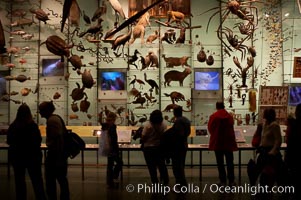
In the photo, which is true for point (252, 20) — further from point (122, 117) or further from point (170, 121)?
point (122, 117)

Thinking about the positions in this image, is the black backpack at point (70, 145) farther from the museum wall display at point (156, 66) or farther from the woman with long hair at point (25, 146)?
the museum wall display at point (156, 66)

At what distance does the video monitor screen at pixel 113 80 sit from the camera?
10992mm

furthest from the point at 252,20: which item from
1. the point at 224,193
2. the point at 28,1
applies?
the point at 28,1

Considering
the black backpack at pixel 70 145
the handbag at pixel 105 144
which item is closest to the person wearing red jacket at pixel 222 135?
the handbag at pixel 105 144

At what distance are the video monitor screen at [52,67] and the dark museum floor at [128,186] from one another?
2.52m

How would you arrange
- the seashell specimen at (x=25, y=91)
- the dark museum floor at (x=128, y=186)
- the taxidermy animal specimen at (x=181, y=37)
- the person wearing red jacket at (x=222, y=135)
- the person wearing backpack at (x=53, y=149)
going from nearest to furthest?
1. the person wearing backpack at (x=53, y=149)
2. the dark museum floor at (x=128, y=186)
3. the person wearing red jacket at (x=222, y=135)
4. the taxidermy animal specimen at (x=181, y=37)
5. the seashell specimen at (x=25, y=91)

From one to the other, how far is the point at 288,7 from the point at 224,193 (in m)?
6.11

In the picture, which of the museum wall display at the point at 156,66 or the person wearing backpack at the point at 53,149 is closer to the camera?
the person wearing backpack at the point at 53,149

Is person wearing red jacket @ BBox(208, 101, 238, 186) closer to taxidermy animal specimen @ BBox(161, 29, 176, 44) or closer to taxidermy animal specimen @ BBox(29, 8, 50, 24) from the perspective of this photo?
taxidermy animal specimen @ BBox(161, 29, 176, 44)

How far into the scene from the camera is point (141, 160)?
36.9 ft

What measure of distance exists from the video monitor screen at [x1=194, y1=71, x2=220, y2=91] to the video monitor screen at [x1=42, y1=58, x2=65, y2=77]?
11.5 feet

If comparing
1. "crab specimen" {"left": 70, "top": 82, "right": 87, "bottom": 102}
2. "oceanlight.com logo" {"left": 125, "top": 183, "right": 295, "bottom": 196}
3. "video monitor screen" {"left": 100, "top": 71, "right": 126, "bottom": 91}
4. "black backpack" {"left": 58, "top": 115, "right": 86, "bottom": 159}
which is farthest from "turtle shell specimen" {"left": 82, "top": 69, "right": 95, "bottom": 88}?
"black backpack" {"left": 58, "top": 115, "right": 86, "bottom": 159}

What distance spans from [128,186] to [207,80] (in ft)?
13.7

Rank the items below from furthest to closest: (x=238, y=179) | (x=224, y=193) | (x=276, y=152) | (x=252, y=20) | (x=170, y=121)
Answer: (x=170, y=121)
(x=252, y=20)
(x=238, y=179)
(x=224, y=193)
(x=276, y=152)
